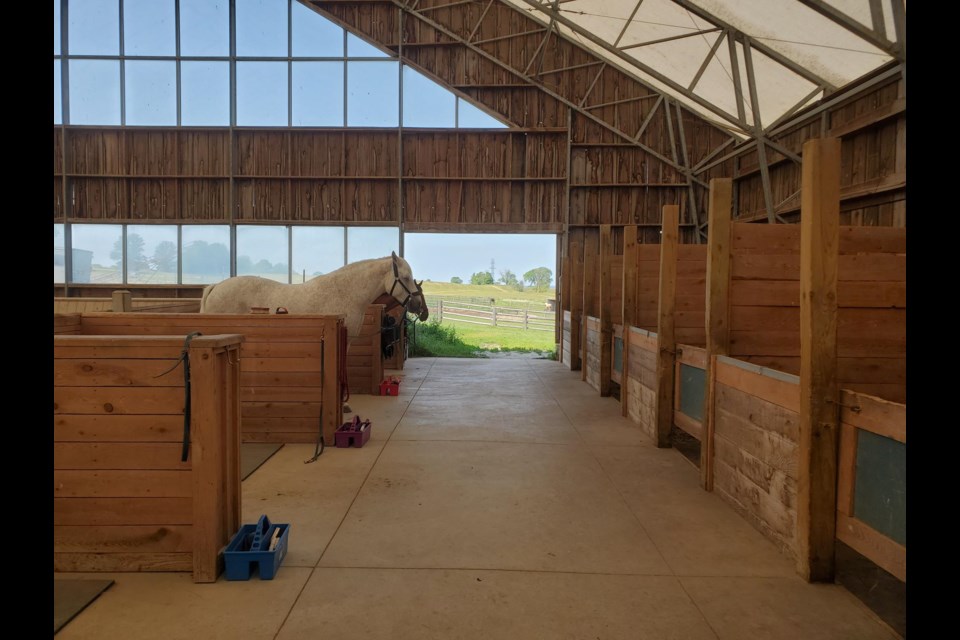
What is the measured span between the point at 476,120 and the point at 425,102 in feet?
4.14

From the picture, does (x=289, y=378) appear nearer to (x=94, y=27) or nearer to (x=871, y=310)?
(x=871, y=310)

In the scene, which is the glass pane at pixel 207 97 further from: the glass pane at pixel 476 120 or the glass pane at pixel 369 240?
the glass pane at pixel 476 120

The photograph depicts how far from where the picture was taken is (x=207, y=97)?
1248 centimetres

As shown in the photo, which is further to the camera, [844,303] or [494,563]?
[844,303]

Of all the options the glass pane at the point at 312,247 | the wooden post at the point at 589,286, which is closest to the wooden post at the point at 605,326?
the wooden post at the point at 589,286

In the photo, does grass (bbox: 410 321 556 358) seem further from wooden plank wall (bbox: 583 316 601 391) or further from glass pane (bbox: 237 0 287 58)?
glass pane (bbox: 237 0 287 58)

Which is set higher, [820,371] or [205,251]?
[205,251]

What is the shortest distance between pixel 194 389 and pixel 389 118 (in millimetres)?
11380

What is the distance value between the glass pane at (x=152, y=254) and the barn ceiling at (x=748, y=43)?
937 cm

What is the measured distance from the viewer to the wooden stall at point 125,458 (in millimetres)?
2408

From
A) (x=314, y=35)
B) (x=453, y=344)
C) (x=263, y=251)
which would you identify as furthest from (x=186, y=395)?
(x=314, y=35)

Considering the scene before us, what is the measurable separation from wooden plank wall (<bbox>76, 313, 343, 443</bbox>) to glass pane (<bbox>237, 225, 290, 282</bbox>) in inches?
327
